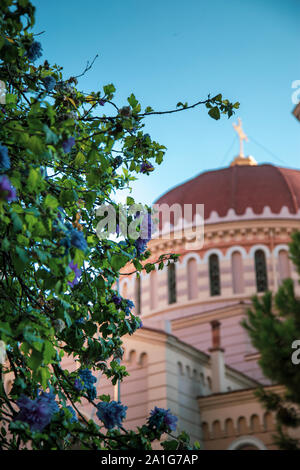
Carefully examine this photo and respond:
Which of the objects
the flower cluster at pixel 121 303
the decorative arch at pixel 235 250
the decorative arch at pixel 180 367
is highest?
the decorative arch at pixel 235 250

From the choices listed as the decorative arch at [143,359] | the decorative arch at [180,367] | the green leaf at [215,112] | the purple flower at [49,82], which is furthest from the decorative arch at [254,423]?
the purple flower at [49,82]

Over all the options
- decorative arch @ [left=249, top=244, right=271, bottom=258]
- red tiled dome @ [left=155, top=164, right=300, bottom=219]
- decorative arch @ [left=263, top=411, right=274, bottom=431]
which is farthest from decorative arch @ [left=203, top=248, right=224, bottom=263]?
decorative arch @ [left=263, top=411, right=274, bottom=431]

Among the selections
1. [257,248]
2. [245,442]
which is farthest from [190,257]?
[245,442]

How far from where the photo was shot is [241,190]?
2867 cm

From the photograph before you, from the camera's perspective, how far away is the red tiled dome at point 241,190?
2773cm

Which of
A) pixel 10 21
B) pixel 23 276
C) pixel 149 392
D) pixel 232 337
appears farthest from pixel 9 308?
pixel 232 337

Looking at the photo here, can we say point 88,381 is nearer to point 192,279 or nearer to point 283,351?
point 283,351

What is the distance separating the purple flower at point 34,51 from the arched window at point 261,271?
883 inches

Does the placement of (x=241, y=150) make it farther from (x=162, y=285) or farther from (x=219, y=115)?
(x=219, y=115)

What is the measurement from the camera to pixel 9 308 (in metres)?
4.25

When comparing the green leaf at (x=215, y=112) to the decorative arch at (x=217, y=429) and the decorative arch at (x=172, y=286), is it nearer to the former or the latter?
the decorative arch at (x=217, y=429)

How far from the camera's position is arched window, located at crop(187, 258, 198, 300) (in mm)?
26969

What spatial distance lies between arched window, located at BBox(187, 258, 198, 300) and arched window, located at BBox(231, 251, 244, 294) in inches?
65.6

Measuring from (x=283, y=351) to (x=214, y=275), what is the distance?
42.6 ft
